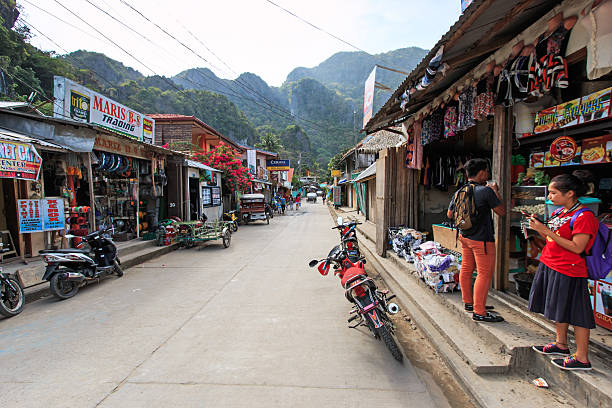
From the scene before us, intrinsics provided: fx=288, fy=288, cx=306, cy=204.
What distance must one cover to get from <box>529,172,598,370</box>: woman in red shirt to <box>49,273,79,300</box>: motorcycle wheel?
22.2ft

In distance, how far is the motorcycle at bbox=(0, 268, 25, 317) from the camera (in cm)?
425

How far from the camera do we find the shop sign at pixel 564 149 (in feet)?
10.6

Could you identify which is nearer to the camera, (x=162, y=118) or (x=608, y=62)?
(x=608, y=62)

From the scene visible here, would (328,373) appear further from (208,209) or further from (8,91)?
(8,91)

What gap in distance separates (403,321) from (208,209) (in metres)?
12.1

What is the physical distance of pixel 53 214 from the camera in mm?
6262

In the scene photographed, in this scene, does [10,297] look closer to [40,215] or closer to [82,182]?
[40,215]

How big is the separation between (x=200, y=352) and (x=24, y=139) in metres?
5.47

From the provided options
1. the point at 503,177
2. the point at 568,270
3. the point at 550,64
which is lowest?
the point at 568,270

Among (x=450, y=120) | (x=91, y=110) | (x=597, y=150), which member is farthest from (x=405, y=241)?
(x=91, y=110)

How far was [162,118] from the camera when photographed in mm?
19062

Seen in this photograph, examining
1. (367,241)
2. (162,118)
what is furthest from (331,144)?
(367,241)

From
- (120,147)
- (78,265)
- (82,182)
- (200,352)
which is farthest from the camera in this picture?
→ (120,147)

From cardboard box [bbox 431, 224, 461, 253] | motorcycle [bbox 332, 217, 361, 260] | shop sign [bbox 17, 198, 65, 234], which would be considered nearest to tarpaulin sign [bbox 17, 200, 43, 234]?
shop sign [bbox 17, 198, 65, 234]
